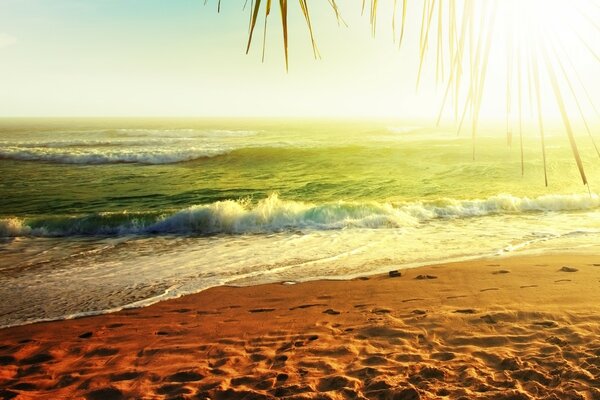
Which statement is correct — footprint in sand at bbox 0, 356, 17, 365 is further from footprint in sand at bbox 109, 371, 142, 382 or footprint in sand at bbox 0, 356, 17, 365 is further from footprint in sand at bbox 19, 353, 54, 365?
footprint in sand at bbox 109, 371, 142, 382

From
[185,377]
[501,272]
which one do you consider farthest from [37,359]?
[501,272]

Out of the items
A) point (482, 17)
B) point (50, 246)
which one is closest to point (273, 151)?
point (50, 246)

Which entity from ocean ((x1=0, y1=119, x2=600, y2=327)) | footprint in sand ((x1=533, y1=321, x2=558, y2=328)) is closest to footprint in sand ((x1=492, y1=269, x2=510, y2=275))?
ocean ((x1=0, y1=119, x2=600, y2=327))

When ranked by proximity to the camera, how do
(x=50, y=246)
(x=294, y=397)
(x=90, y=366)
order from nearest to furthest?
(x=294, y=397) → (x=90, y=366) → (x=50, y=246)

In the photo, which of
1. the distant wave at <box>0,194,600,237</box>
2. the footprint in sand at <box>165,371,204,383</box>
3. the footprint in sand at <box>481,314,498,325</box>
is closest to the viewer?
the footprint in sand at <box>165,371,204,383</box>

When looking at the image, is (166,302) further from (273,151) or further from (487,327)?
(273,151)

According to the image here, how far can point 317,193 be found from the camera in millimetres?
17625

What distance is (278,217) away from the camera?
1270 cm

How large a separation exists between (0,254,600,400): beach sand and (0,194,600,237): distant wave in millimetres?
5685

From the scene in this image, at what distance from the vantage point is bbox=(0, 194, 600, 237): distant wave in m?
12.2

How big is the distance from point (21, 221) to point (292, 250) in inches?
314

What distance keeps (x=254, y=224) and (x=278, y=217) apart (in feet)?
2.36

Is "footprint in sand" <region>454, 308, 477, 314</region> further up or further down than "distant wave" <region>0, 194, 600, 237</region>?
further up

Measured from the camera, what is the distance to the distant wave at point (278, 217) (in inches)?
479
